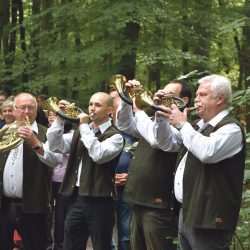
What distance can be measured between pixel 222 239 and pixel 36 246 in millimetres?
2475

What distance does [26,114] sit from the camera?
6242mm

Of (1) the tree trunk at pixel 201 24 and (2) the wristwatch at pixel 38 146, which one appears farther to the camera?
(1) the tree trunk at pixel 201 24

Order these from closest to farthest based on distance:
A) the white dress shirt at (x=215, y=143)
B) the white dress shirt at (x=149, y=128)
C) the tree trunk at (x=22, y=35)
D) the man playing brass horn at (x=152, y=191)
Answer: the white dress shirt at (x=215, y=143)
the white dress shirt at (x=149, y=128)
the man playing brass horn at (x=152, y=191)
the tree trunk at (x=22, y=35)

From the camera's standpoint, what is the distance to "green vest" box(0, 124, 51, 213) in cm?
603

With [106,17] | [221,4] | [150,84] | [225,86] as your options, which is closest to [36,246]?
[225,86]

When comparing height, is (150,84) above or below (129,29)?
below

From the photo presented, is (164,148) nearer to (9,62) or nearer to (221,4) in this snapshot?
(221,4)

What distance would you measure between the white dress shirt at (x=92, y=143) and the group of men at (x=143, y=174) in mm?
10

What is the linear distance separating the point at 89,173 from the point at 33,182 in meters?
0.71

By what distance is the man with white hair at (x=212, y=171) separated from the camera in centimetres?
433

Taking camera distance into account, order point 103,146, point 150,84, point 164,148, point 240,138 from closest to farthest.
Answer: point 240,138 → point 164,148 → point 103,146 → point 150,84

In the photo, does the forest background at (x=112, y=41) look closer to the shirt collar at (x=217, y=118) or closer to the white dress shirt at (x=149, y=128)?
the white dress shirt at (x=149, y=128)

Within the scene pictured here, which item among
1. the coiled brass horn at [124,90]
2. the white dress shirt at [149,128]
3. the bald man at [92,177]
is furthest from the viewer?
the bald man at [92,177]

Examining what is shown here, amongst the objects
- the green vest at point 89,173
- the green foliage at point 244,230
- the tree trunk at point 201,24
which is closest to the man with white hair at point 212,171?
the green foliage at point 244,230
